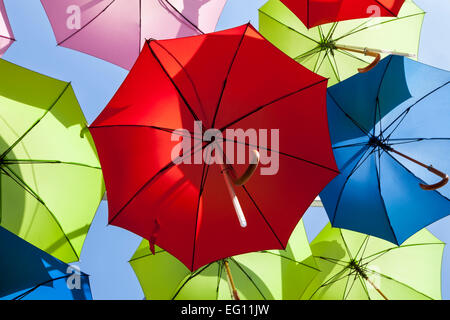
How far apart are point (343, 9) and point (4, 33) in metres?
3.59

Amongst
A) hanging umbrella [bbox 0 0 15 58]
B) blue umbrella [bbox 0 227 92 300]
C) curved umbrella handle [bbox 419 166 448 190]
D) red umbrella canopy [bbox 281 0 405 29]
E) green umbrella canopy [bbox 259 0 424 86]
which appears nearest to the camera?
curved umbrella handle [bbox 419 166 448 190]

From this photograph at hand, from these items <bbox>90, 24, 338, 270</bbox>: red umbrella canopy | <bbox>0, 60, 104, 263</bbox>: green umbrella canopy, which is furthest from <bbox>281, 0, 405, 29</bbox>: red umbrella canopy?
<bbox>0, 60, 104, 263</bbox>: green umbrella canopy

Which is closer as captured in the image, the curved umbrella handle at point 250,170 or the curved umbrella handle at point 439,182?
the curved umbrella handle at point 250,170

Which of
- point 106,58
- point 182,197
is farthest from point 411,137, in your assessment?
point 106,58

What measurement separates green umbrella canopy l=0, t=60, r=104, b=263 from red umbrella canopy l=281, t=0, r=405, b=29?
253 centimetres

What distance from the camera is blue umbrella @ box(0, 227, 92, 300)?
302 centimetres

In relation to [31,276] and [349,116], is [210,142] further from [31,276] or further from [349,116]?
[31,276]

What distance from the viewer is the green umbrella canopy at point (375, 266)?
13.6 ft

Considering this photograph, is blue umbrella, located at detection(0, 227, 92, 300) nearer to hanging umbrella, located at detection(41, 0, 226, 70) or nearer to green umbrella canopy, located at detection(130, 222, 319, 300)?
green umbrella canopy, located at detection(130, 222, 319, 300)

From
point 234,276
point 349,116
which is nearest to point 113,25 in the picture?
point 349,116

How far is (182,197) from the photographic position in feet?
10.00

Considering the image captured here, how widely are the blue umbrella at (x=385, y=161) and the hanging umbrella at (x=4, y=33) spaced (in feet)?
11.4

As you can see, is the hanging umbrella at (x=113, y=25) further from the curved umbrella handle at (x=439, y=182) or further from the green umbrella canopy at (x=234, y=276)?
the curved umbrella handle at (x=439, y=182)

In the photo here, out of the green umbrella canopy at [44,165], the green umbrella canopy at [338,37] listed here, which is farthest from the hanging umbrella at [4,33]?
the green umbrella canopy at [338,37]
